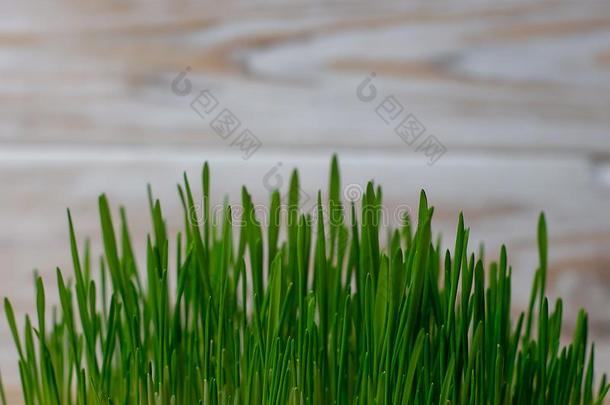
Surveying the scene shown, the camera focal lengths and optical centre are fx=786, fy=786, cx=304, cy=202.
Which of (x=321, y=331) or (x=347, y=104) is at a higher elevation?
(x=347, y=104)

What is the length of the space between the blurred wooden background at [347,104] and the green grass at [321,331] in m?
0.36

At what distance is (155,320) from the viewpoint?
1.14 feet

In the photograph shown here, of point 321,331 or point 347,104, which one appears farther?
point 347,104

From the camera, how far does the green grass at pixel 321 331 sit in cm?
31

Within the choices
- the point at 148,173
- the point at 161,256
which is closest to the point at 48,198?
the point at 148,173

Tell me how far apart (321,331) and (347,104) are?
404 mm

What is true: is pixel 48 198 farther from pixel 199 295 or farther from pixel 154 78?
pixel 199 295

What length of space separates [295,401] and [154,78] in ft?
1.56

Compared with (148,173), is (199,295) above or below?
below

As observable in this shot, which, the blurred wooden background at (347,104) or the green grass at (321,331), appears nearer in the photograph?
the green grass at (321,331)

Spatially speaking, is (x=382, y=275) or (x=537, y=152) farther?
(x=537, y=152)

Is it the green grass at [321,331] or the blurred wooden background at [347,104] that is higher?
the blurred wooden background at [347,104]

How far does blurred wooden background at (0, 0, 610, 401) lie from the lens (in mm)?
717

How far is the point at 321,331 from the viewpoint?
341mm
